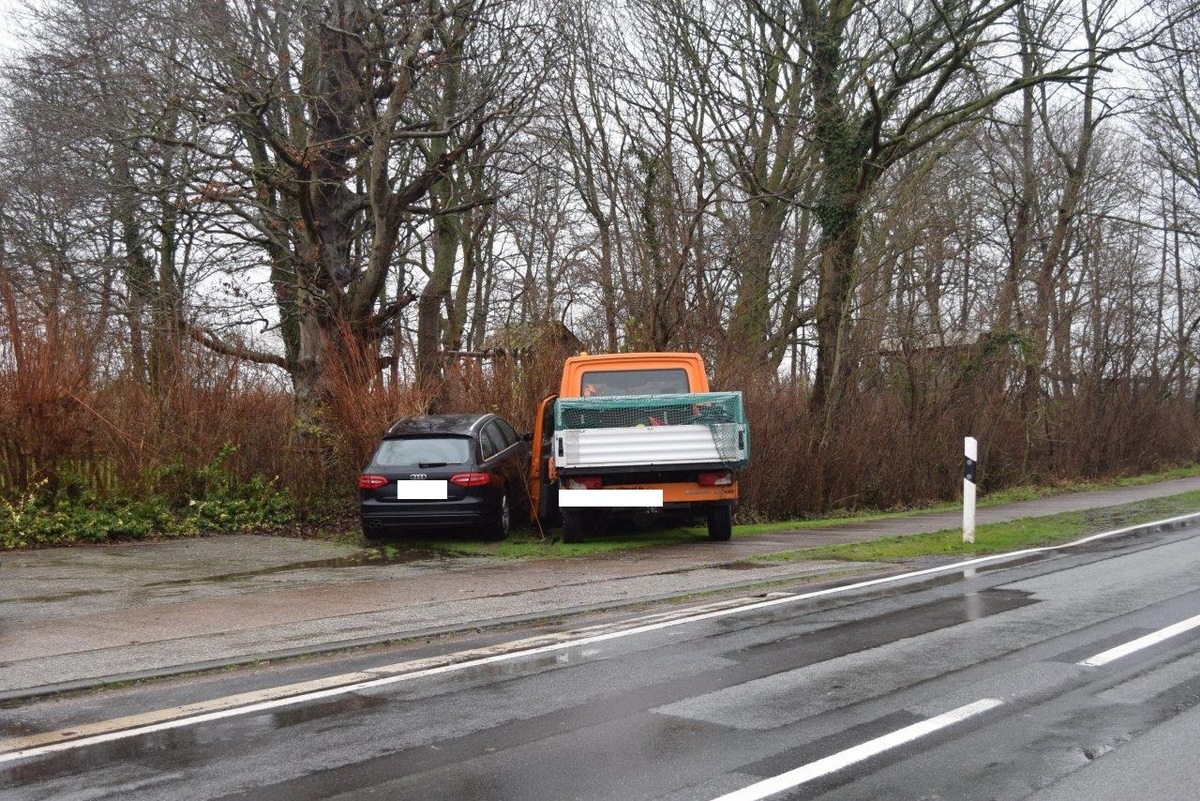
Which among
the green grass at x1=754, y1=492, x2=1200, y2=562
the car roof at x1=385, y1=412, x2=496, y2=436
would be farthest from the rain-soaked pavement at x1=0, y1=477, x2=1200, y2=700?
the car roof at x1=385, y1=412, x2=496, y2=436

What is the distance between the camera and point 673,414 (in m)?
14.3

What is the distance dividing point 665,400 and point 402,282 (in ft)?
61.3

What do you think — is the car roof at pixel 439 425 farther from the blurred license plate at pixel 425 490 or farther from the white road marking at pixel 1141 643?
the white road marking at pixel 1141 643

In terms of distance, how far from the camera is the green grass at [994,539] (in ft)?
44.6

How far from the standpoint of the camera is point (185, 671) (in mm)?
7355

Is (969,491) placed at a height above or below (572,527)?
above

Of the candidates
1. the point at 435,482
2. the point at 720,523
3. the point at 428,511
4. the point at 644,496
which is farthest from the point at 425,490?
the point at 720,523

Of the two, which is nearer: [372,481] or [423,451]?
[372,481]

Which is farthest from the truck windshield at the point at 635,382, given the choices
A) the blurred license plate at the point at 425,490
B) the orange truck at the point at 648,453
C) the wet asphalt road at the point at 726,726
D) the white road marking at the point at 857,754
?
the white road marking at the point at 857,754

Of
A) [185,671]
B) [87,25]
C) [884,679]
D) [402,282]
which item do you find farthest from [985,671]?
[402,282]

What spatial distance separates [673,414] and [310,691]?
811 cm

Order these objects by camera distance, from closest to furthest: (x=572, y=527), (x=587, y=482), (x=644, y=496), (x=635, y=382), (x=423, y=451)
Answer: (x=644, y=496) < (x=587, y=482) < (x=423, y=451) < (x=572, y=527) < (x=635, y=382)

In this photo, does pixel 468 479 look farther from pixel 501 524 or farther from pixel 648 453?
pixel 648 453

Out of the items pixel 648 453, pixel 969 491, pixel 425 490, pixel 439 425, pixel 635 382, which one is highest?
pixel 635 382
